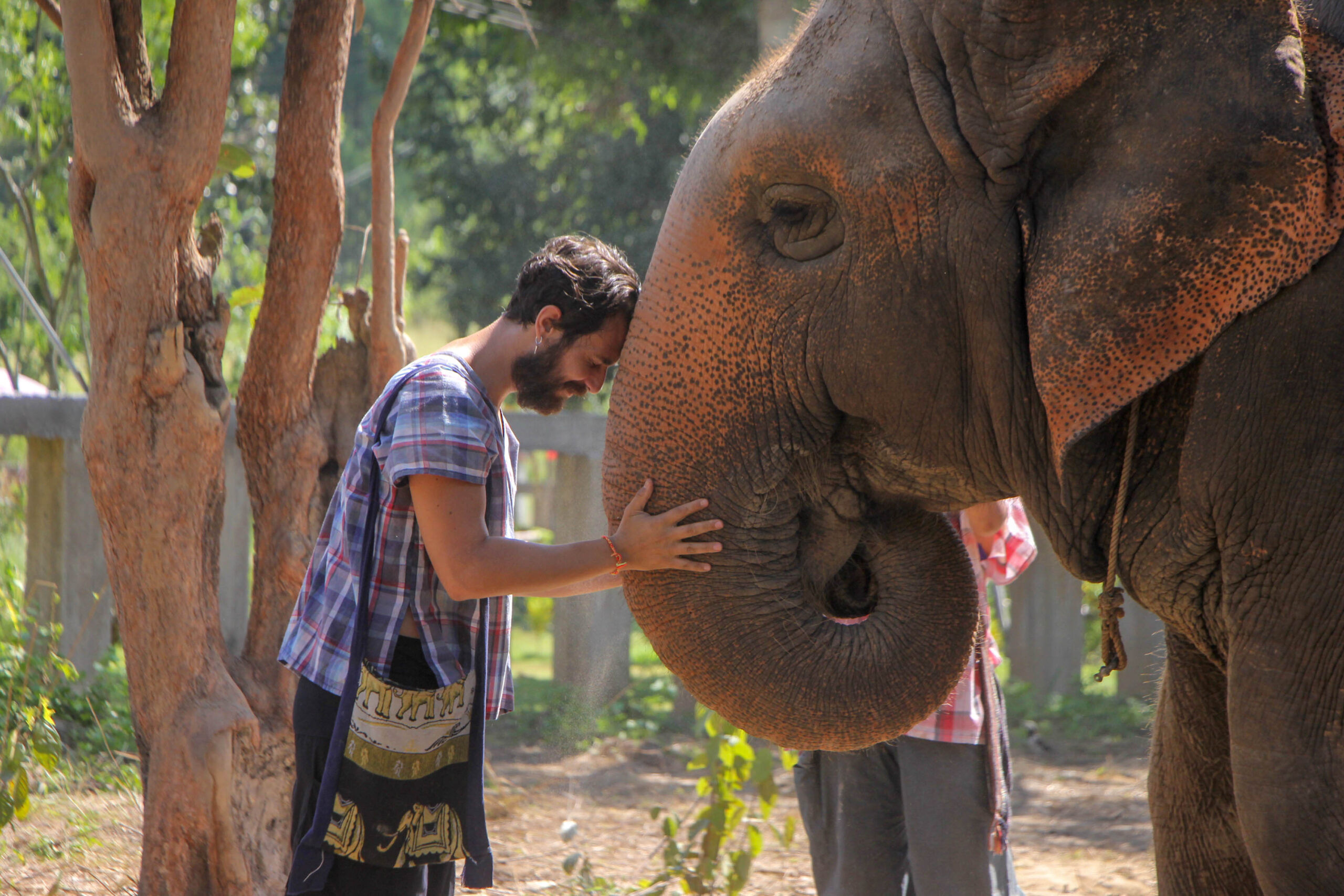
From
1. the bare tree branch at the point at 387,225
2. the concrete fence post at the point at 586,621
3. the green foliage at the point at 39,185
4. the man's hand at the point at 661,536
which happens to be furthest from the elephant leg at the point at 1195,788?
the green foliage at the point at 39,185

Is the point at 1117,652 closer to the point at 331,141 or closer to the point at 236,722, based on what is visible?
the point at 236,722

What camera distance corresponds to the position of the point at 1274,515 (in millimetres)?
1724

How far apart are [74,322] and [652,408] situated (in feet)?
24.7

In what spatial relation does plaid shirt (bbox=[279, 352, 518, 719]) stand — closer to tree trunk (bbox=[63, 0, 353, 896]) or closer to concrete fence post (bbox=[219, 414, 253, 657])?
tree trunk (bbox=[63, 0, 353, 896])

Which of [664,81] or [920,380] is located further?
[664,81]

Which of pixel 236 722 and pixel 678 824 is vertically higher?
pixel 236 722

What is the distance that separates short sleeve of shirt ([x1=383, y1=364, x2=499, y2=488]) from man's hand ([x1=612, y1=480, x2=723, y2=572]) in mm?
386

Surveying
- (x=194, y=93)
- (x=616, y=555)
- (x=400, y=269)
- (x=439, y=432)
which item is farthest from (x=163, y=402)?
(x=616, y=555)

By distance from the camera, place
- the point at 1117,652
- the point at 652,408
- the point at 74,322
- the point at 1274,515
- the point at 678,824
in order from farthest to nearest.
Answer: the point at 74,322 → the point at 678,824 → the point at 652,408 → the point at 1117,652 → the point at 1274,515

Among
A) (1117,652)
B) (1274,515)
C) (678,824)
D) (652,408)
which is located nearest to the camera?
(1274,515)

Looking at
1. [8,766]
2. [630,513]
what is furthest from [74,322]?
[630,513]

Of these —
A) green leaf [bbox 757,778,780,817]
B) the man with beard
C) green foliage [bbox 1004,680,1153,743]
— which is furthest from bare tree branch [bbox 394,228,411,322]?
green foliage [bbox 1004,680,1153,743]

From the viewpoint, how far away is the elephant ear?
66.2 inches

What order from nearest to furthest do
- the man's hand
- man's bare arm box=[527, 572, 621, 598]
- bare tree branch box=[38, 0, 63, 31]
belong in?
the man's hand, man's bare arm box=[527, 572, 621, 598], bare tree branch box=[38, 0, 63, 31]
